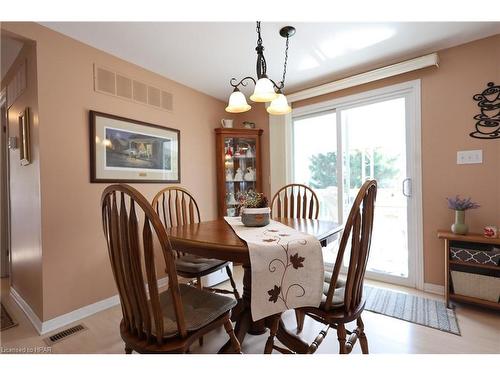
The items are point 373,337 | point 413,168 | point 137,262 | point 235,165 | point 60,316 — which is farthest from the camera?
point 235,165

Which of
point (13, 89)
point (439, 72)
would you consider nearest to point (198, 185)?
point (13, 89)

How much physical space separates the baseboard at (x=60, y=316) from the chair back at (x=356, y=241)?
1985 mm

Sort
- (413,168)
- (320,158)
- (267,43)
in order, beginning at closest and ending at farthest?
(267,43) < (413,168) < (320,158)

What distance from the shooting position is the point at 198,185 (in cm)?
316

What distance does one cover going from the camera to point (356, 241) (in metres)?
1.11

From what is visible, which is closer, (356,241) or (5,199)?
(356,241)

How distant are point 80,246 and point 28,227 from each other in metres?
0.46

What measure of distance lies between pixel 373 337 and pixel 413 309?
0.60 meters

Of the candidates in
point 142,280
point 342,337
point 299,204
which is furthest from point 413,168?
point 142,280

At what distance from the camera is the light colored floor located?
1581 mm

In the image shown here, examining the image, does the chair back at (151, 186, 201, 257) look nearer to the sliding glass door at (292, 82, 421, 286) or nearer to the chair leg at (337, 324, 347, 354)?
the chair leg at (337, 324, 347, 354)

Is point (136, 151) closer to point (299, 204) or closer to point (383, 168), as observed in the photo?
point (299, 204)

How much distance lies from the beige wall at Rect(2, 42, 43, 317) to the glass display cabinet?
189 cm

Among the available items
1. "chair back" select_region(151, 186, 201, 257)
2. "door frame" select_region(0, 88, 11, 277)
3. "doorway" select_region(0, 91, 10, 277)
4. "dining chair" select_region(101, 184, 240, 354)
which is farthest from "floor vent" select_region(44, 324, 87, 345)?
"doorway" select_region(0, 91, 10, 277)
